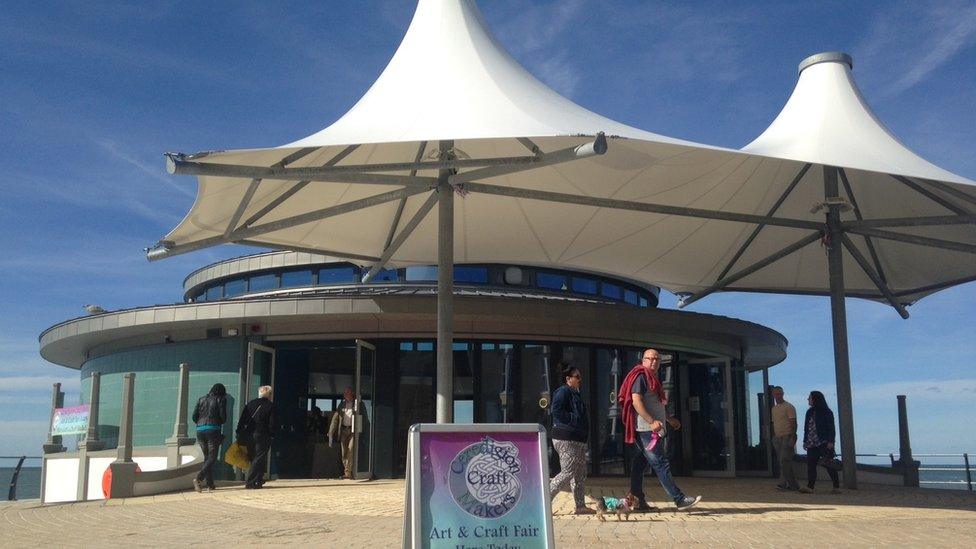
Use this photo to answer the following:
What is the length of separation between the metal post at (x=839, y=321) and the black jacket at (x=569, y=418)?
646 cm

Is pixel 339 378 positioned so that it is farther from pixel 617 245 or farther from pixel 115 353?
pixel 617 245

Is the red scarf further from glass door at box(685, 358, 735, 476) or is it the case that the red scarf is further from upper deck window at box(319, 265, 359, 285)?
upper deck window at box(319, 265, 359, 285)

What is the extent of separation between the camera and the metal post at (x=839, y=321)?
13.6 metres

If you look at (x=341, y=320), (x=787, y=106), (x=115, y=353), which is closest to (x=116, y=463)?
(x=341, y=320)

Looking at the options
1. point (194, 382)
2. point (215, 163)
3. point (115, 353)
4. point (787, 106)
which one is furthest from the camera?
point (115, 353)

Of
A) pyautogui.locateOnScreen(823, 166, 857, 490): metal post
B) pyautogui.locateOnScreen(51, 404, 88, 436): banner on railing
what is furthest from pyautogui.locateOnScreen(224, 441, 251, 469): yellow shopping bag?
pyautogui.locateOnScreen(823, 166, 857, 490): metal post

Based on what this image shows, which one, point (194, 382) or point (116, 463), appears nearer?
point (116, 463)

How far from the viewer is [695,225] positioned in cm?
1520

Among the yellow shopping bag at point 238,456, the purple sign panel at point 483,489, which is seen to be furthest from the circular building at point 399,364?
the purple sign panel at point 483,489

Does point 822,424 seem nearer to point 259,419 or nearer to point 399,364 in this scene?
point 399,364

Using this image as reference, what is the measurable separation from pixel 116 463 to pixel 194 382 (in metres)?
4.20

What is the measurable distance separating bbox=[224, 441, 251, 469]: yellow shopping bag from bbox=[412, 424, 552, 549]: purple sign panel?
887cm

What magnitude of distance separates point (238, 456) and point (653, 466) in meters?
7.43

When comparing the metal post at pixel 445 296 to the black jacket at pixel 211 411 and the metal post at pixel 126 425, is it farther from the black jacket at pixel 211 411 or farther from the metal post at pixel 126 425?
the metal post at pixel 126 425
